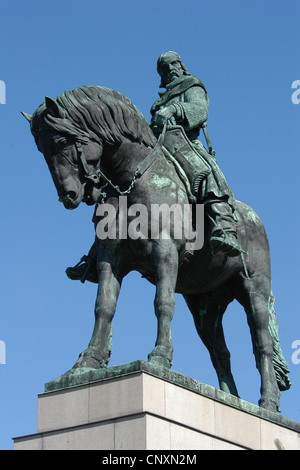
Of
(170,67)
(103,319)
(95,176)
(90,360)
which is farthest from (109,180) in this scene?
(170,67)

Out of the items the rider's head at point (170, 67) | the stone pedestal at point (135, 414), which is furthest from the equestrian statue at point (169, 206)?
the stone pedestal at point (135, 414)

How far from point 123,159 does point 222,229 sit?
63.7 inches

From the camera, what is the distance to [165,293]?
599 inches

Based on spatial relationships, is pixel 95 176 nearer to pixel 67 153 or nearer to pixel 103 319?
pixel 67 153

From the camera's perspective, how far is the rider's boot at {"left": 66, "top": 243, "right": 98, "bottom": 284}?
1628cm

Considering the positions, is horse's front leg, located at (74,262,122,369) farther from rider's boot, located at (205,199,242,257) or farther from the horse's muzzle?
rider's boot, located at (205,199,242,257)

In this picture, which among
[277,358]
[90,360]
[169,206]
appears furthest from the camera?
[277,358]

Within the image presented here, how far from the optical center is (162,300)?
49.8 feet

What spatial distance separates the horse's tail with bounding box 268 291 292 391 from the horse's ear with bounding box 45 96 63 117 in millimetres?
4423

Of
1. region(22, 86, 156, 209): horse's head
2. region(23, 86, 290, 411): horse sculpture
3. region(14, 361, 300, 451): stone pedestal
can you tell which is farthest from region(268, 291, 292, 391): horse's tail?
region(22, 86, 156, 209): horse's head

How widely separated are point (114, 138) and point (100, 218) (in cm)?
109
